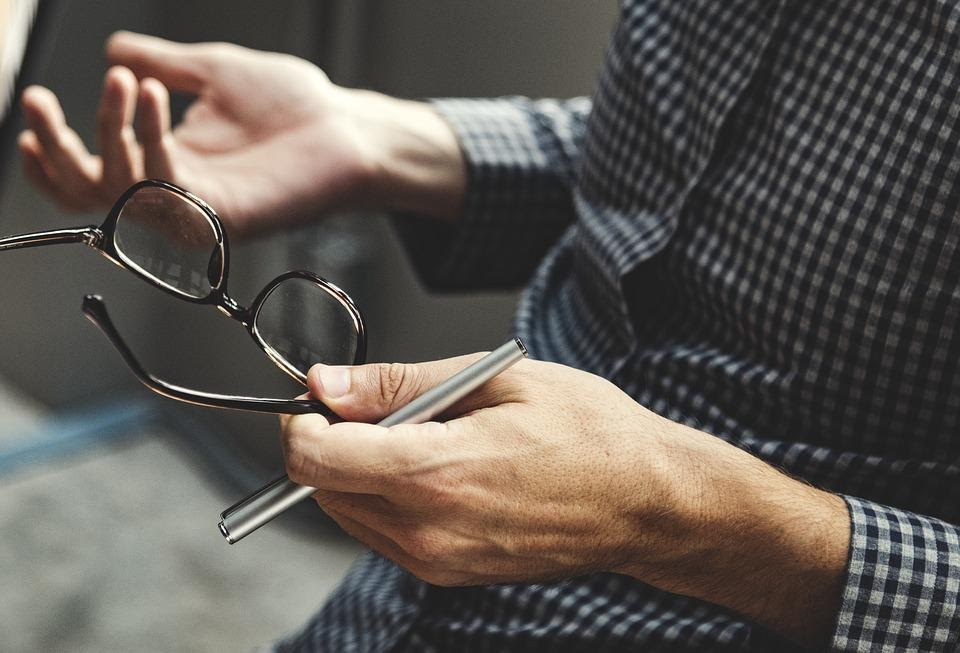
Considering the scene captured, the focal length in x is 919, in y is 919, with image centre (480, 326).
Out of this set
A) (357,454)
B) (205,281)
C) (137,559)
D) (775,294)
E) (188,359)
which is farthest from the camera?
(188,359)

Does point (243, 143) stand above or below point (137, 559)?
above

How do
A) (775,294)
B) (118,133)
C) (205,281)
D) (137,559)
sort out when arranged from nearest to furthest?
(205,281) < (775,294) < (118,133) < (137,559)

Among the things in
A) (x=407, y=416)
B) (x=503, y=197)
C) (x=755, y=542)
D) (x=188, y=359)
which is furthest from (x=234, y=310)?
(x=188, y=359)

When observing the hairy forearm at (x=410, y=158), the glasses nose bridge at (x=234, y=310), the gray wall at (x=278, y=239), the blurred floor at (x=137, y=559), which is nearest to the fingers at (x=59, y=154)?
the hairy forearm at (x=410, y=158)

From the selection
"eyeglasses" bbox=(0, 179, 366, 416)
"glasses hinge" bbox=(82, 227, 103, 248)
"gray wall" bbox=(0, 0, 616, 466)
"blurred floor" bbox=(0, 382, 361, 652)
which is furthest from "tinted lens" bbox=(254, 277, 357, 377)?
"blurred floor" bbox=(0, 382, 361, 652)

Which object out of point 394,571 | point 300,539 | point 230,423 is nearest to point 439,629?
point 394,571

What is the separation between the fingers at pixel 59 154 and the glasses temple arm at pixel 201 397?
398 mm

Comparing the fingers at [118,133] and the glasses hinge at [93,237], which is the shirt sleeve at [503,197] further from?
the glasses hinge at [93,237]

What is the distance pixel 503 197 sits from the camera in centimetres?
89

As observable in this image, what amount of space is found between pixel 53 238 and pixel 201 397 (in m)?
0.13

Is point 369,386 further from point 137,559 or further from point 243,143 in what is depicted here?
point 137,559

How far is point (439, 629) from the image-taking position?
2.16ft

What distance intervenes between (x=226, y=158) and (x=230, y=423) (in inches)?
45.6

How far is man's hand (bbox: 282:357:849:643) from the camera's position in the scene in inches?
16.8
